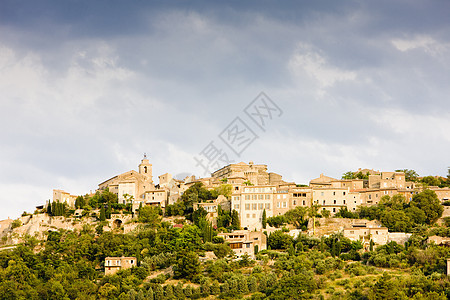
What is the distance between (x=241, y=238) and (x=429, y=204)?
68.2 feet

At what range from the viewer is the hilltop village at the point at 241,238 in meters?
60.0

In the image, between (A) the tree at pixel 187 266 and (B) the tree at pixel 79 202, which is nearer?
(A) the tree at pixel 187 266

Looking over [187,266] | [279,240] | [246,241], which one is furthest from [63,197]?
[279,240]

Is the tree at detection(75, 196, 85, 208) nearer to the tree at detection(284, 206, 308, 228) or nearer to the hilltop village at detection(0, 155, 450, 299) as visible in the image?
the hilltop village at detection(0, 155, 450, 299)

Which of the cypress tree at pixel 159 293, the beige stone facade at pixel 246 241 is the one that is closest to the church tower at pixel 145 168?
the beige stone facade at pixel 246 241

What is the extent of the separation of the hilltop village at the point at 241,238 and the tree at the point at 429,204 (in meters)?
0.16

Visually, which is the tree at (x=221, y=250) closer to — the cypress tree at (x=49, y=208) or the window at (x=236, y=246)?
the window at (x=236, y=246)

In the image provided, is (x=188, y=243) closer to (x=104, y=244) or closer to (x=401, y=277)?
(x=104, y=244)

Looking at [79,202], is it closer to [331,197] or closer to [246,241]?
[246,241]

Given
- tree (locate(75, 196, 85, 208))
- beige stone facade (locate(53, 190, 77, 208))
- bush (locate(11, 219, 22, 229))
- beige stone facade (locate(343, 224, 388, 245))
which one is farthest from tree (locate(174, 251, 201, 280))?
beige stone facade (locate(53, 190, 77, 208))

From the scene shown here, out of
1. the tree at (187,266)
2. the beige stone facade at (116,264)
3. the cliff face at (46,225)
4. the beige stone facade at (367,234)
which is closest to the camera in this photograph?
the tree at (187,266)

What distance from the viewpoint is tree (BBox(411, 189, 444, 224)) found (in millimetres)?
70500

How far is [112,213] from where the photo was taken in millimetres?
80375

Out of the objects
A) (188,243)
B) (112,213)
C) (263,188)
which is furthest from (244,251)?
(112,213)
